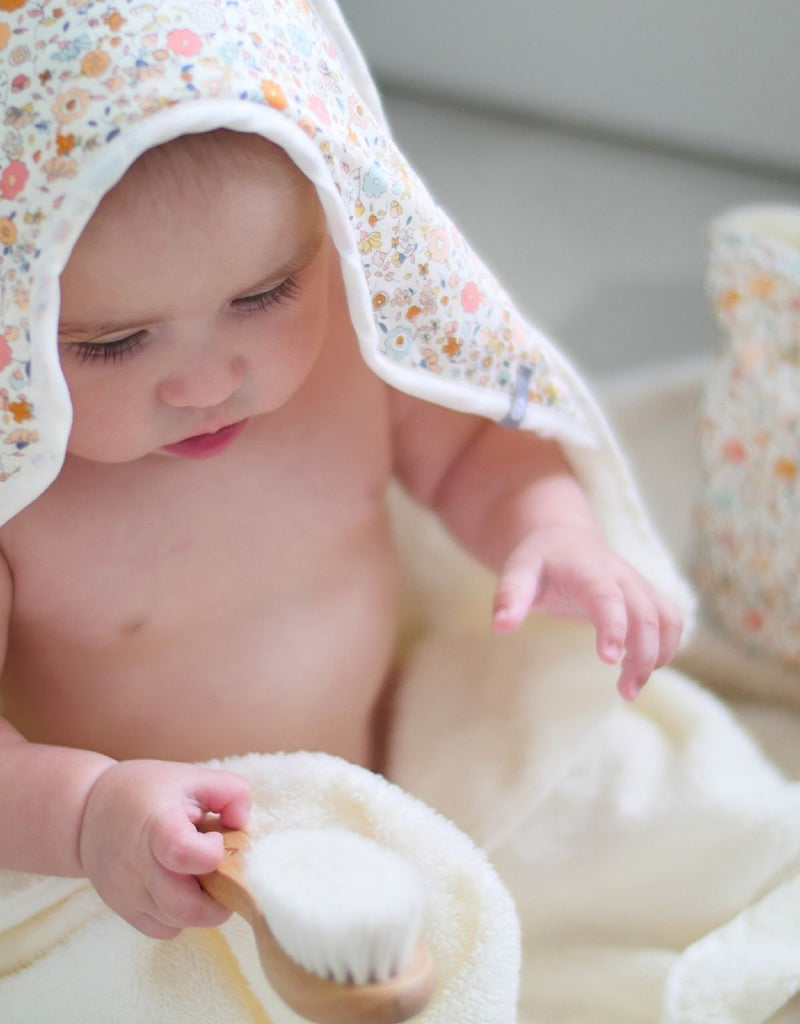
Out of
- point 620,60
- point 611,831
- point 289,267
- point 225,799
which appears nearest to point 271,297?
point 289,267

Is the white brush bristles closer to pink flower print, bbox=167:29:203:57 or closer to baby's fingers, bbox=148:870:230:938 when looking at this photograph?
baby's fingers, bbox=148:870:230:938

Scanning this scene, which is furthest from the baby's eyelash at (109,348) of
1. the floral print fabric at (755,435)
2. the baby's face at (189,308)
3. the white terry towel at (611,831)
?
the floral print fabric at (755,435)

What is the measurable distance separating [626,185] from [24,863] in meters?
0.77

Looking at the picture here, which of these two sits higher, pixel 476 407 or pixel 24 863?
pixel 476 407

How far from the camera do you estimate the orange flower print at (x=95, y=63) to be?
464 millimetres

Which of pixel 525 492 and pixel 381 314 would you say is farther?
pixel 525 492

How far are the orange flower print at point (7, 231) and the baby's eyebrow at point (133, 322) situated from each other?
0.14 ft

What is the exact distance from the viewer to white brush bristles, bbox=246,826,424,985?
418mm

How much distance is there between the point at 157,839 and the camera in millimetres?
511

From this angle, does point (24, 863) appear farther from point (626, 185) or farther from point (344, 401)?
point (626, 185)

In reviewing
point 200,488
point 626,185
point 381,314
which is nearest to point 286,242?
point 381,314

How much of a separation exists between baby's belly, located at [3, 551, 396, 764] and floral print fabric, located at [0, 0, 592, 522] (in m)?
0.16

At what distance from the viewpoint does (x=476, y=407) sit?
26.1 inches

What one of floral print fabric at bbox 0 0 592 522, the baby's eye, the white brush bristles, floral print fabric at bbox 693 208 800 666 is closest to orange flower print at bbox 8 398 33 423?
floral print fabric at bbox 0 0 592 522
